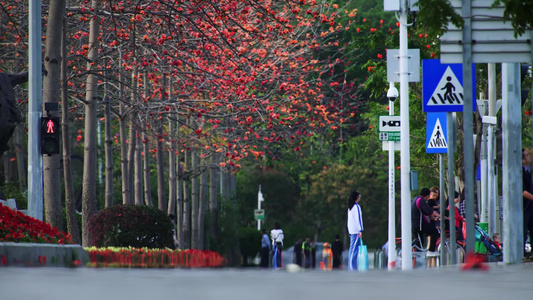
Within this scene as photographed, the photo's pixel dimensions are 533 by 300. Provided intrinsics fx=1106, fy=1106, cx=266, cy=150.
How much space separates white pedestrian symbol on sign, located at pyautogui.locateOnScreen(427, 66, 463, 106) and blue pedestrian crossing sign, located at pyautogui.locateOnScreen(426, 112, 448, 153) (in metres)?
2.43

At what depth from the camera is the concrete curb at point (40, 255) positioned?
10.9 metres

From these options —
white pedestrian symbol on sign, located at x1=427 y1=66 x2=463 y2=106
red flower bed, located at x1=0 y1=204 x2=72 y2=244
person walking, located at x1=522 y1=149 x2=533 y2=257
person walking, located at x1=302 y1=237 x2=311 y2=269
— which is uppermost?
white pedestrian symbol on sign, located at x1=427 y1=66 x2=463 y2=106

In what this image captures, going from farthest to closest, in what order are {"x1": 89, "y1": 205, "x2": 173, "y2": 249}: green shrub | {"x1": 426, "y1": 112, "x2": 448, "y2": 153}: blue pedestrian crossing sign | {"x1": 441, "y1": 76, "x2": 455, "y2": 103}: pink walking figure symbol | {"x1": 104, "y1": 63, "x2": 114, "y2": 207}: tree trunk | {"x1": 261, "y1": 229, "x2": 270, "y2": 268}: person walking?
1. {"x1": 261, "y1": 229, "x2": 270, "y2": 268}: person walking
2. {"x1": 104, "y1": 63, "x2": 114, "y2": 207}: tree trunk
3. {"x1": 89, "y1": 205, "x2": 173, "y2": 249}: green shrub
4. {"x1": 426, "y1": 112, "x2": 448, "y2": 153}: blue pedestrian crossing sign
5. {"x1": 441, "y1": 76, "x2": 455, "y2": 103}: pink walking figure symbol

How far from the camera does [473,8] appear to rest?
35.5ft

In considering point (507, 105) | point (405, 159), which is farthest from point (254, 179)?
point (507, 105)

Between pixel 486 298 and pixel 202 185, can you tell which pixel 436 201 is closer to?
pixel 486 298

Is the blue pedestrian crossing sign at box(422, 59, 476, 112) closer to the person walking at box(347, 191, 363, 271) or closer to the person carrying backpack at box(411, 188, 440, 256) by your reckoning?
the person carrying backpack at box(411, 188, 440, 256)

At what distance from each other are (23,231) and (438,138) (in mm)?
6184

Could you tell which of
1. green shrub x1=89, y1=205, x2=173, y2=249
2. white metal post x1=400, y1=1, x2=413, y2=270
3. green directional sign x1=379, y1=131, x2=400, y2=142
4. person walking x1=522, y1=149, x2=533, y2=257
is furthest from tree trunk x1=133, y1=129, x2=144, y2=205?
person walking x1=522, y1=149, x2=533, y2=257

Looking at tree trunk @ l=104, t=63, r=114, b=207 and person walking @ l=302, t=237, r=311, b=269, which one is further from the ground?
tree trunk @ l=104, t=63, r=114, b=207

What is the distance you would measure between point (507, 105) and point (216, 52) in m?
13.6

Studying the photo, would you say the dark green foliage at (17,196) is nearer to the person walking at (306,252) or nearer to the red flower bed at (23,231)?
the person walking at (306,252)

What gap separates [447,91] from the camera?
44.7 feet

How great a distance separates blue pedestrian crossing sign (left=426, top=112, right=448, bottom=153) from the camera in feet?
53.2
